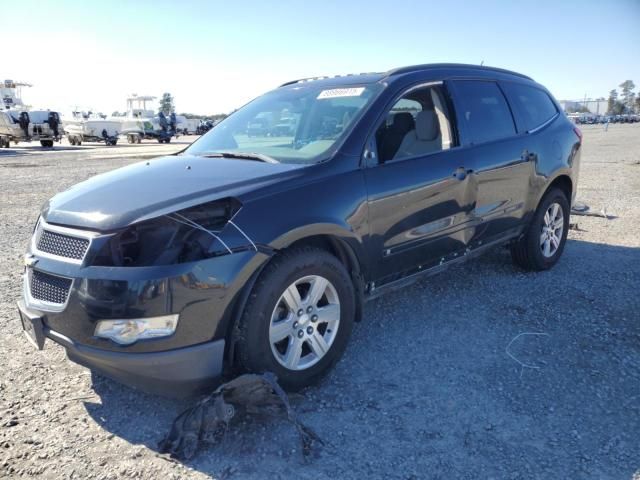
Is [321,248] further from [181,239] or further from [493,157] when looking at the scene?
[493,157]

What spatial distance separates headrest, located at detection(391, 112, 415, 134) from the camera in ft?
12.4

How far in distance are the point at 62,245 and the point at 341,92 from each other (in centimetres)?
220

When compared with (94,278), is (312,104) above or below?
above

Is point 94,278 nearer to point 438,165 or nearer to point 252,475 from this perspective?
point 252,475

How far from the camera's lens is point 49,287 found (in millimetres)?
2703

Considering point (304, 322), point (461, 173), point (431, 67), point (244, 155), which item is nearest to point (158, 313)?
point (304, 322)

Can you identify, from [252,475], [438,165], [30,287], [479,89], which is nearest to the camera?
[252,475]

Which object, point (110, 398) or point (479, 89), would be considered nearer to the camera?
point (110, 398)

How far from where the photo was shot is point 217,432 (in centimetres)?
268

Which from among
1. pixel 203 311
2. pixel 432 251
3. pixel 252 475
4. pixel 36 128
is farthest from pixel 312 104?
pixel 36 128

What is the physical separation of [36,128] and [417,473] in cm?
3601

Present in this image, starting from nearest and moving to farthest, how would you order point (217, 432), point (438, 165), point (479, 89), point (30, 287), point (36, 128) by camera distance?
point (217, 432), point (30, 287), point (438, 165), point (479, 89), point (36, 128)

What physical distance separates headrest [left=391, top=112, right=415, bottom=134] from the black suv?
13mm

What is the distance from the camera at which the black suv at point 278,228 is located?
254 centimetres
